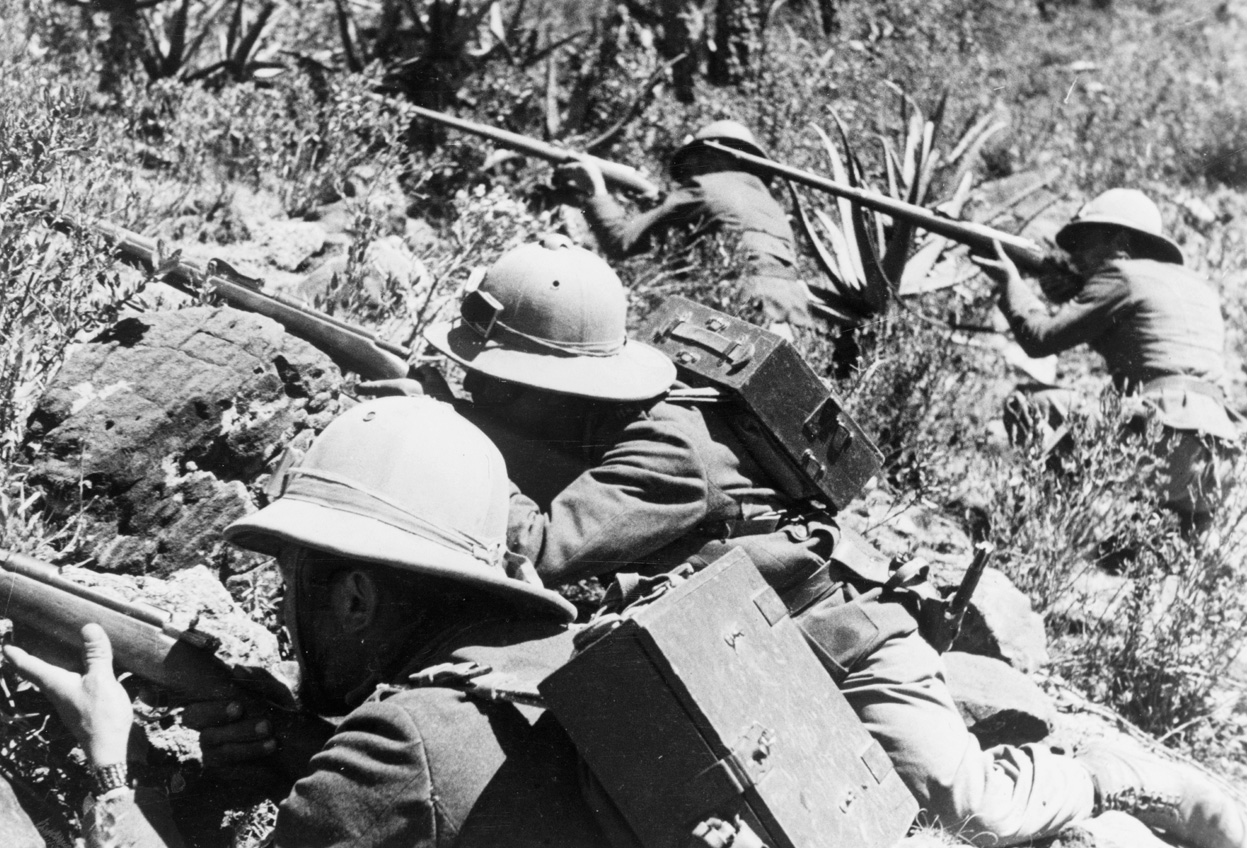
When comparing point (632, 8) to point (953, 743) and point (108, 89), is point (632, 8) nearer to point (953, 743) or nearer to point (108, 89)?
point (108, 89)

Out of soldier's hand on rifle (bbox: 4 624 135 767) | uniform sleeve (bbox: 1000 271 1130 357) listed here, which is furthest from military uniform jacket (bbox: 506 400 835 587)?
uniform sleeve (bbox: 1000 271 1130 357)

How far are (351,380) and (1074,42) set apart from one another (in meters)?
10.0

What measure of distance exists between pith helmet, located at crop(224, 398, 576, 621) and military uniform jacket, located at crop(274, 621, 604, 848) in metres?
0.26

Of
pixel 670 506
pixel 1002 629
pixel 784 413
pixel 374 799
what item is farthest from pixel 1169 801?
pixel 374 799

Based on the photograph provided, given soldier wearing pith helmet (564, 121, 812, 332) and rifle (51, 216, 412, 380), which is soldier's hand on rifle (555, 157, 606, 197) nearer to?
soldier wearing pith helmet (564, 121, 812, 332)

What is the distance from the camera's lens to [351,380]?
165 inches

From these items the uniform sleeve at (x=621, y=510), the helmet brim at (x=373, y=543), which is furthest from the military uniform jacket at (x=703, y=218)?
the helmet brim at (x=373, y=543)

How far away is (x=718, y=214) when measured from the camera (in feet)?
20.0

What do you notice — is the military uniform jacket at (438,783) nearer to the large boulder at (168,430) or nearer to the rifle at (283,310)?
the large boulder at (168,430)

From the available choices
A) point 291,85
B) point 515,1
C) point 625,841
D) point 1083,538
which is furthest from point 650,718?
point 515,1

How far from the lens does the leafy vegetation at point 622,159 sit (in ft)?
13.3

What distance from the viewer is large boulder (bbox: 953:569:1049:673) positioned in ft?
14.3

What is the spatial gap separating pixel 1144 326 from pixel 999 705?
2817mm

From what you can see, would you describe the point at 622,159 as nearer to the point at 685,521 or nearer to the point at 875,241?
the point at 875,241
